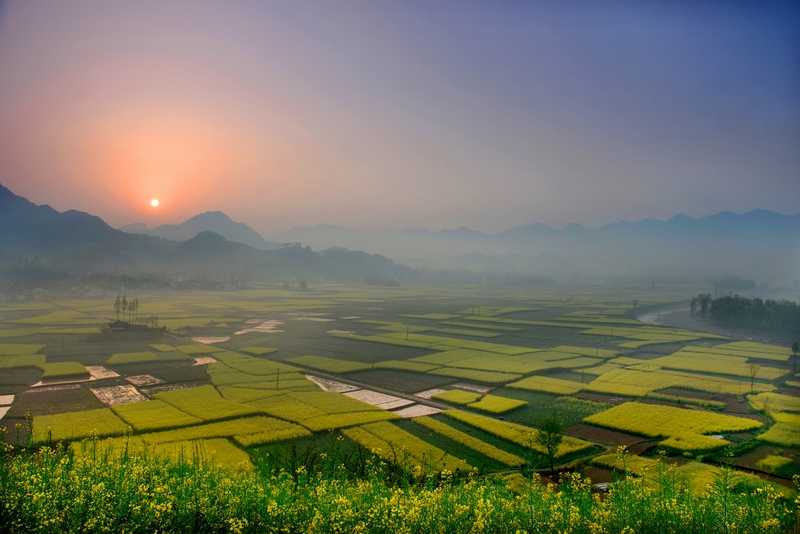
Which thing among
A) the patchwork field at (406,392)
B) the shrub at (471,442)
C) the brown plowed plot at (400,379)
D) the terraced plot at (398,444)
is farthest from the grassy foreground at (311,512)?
the brown plowed plot at (400,379)

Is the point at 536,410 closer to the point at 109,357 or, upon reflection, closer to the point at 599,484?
the point at 599,484

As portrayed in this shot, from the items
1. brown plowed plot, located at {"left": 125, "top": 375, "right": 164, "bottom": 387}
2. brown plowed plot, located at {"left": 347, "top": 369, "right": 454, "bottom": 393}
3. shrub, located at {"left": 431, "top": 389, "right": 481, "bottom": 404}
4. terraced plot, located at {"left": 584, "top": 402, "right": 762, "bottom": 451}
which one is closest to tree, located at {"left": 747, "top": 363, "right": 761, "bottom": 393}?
terraced plot, located at {"left": 584, "top": 402, "right": 762, "bottom": 451}

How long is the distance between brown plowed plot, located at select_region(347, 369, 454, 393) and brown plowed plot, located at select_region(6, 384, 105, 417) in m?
Answer: 15.3

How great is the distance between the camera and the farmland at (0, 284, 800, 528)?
1944 centimetres

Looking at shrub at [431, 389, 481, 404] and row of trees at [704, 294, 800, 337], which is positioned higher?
row of trees at [704, 294, 800, 337]

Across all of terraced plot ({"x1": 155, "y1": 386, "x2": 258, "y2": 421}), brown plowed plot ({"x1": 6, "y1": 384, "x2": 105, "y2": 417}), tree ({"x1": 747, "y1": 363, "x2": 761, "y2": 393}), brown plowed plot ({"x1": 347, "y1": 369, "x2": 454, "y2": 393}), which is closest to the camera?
terraced plot ({"x1": 155, "y1": 386, "x2": 258, "y2": 421})

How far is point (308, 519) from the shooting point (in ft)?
22.3

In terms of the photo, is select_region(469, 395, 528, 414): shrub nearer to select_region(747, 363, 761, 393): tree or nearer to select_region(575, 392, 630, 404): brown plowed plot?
select_region(575, 392, 630, 404): brown plowed plot

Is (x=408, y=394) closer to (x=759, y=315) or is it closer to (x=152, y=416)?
(x=152, y=416)

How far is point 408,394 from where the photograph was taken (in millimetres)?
28781

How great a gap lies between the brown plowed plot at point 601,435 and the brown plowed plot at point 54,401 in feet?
76.5

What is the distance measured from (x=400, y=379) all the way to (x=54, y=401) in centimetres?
1948

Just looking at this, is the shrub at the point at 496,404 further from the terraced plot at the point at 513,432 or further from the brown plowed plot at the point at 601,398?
the brown plowed plot at the point at 601,398

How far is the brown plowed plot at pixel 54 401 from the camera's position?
2346 centimetres
